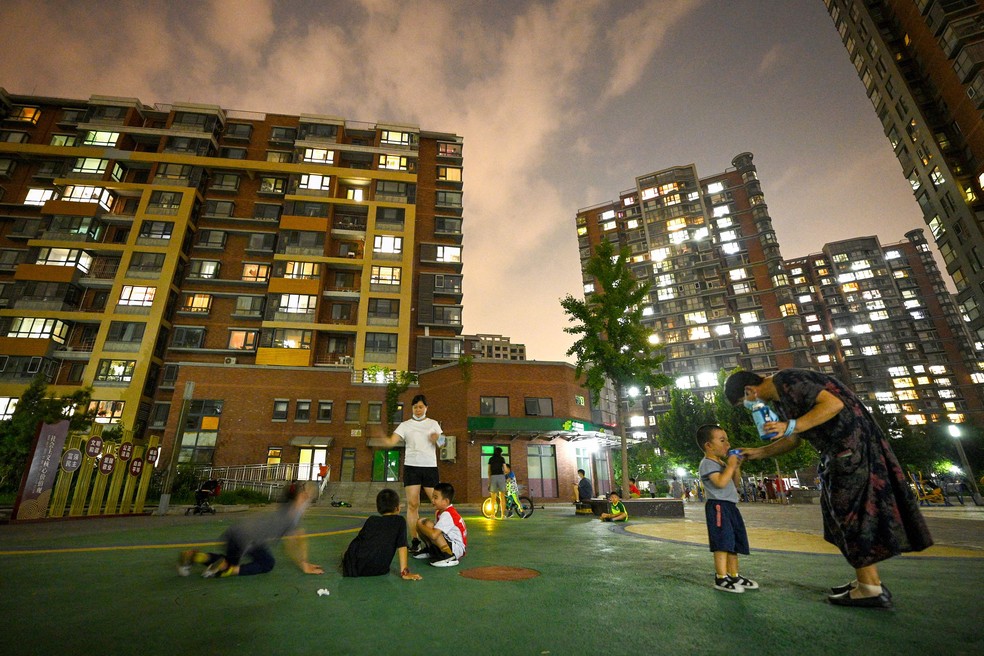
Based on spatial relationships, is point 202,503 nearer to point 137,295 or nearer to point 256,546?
point 256,546

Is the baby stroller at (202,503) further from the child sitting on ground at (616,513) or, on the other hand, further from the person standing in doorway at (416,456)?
the child sitting on ground at (616,513)

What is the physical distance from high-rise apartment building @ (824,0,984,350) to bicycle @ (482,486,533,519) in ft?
124

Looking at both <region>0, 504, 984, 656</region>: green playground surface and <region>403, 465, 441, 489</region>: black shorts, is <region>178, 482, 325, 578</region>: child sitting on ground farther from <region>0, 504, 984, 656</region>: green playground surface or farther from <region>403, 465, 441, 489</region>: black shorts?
<region>403, 465, 441, 489</region>: black shorts

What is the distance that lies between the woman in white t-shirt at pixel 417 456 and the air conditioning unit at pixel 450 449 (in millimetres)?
21973

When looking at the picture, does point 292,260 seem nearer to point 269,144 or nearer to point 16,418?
point 269,144

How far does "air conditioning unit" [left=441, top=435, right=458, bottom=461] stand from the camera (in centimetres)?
2762

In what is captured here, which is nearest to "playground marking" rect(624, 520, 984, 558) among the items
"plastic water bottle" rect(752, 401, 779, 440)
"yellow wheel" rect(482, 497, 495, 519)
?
"plastic water bottle" rect(752, 401, 779, 440)

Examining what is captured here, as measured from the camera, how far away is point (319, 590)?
3537 mm

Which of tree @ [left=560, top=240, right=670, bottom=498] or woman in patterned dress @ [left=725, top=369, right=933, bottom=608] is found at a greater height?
tree @ [left=560, top=240, right=670, bottom=498]

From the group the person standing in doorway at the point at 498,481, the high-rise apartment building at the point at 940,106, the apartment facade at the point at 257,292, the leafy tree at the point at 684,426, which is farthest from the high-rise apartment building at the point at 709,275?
the person standing in doorway at the point at 498,481

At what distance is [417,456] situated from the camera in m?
6.04

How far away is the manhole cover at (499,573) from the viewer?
4211 mm

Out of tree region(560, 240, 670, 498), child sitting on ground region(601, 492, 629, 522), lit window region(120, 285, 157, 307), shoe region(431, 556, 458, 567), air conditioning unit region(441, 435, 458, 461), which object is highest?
lit window region(120, 285, 157, 307)

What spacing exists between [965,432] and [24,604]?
73404 mm
